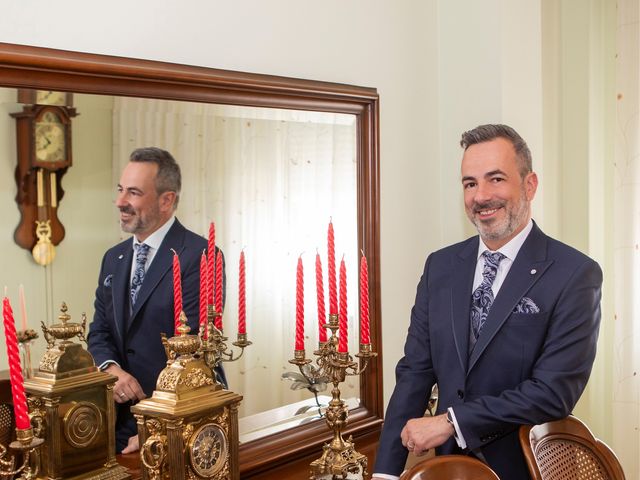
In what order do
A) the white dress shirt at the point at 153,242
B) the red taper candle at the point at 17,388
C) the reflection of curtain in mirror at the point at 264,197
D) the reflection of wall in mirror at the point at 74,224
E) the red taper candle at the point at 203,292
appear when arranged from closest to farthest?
the red taper candle at the point at 17,388, the reflection of wall in mirror at the point at 74,224, the red taper candle at the point at 203,292, the white dress shirt at the point at 153,242, the reflection of curtain in mirror at the point at 264,197

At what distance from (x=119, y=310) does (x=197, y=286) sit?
24 cm

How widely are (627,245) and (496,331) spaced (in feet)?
4.26

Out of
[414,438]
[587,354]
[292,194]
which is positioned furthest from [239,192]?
[587,354]

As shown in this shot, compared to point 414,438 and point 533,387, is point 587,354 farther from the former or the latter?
point 414,438

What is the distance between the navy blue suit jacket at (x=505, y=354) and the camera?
204cm

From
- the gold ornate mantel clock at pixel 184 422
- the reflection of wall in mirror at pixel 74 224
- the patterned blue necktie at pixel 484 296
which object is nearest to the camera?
the gold ornate mantel clock at pixel 184 422

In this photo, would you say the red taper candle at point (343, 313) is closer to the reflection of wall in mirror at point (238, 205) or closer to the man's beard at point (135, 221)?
the reflection of wall in mirror at point (238, 205)

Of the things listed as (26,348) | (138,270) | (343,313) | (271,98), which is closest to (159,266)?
(138,270)

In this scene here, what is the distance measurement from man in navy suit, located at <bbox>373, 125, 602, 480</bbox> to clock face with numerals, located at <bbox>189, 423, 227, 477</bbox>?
0.61 m

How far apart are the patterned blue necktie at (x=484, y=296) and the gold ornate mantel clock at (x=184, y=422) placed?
0.81 m

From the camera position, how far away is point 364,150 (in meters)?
2.67

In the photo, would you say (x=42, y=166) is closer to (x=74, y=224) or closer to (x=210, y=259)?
(x=74, y=224)

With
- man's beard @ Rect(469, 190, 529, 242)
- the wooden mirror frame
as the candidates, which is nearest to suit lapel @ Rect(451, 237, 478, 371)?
man's beard @ Rect(469, 190, 529, 242)

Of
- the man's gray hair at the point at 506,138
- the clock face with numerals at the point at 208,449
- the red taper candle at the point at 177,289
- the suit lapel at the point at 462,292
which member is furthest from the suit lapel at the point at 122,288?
the man's gray hair at the point at 506,138
